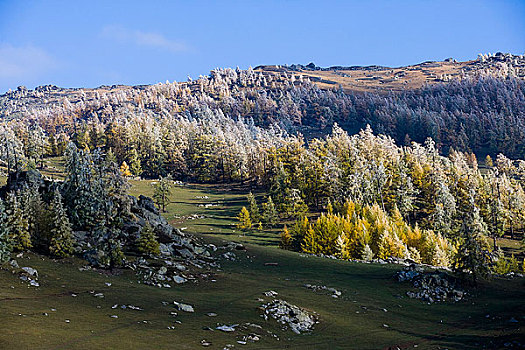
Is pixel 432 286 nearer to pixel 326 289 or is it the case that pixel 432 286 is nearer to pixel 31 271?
pixel 326 289

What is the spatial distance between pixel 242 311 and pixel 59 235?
27.4m

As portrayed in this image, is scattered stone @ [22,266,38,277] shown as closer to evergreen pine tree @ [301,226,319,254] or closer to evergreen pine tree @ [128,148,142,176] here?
evergreen pine tree @ [301,226,319,254]

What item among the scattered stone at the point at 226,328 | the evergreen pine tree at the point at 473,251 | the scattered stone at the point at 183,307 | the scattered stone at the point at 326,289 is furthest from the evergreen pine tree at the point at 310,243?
the scattered stone at the point at 226,328

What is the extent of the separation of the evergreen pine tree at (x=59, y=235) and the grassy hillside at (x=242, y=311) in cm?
179

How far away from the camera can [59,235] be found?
55.6m

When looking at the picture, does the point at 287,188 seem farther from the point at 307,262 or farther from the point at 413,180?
the point at 307,262

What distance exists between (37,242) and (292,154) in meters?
109

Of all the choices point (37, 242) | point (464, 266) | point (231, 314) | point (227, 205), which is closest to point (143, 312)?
point (231, 314)

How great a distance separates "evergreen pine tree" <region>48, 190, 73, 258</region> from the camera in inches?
2157

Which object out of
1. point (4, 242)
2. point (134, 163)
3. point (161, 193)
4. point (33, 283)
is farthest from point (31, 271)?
point (134, 163)

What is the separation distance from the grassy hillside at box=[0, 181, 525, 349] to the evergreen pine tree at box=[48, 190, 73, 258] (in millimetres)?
1788

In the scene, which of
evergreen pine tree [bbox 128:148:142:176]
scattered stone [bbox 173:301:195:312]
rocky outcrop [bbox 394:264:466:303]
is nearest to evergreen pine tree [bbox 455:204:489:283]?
rocky outcrop [bbox 394:264:466:303]

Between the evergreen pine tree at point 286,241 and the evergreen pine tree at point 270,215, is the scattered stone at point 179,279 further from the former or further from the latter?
the evergreen pine tree at point 270,215

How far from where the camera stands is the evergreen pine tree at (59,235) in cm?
5478
